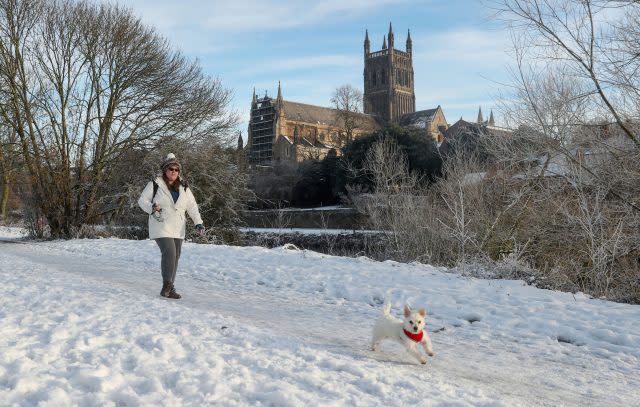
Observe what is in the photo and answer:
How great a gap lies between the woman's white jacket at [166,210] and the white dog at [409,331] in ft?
12.2

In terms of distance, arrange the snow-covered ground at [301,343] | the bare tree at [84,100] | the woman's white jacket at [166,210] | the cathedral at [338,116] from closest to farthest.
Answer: the snow-covered ground at [301,343] < the woman's white jacket at [166,210] < the bare tree at [84,100] < the cathedral at [338,116]

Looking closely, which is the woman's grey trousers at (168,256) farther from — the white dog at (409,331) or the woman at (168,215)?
the white dog at (409,331)

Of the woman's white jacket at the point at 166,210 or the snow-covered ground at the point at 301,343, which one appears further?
the woman's white jacket at the point at 166,210

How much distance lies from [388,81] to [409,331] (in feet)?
402

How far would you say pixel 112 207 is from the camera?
25.4 meters

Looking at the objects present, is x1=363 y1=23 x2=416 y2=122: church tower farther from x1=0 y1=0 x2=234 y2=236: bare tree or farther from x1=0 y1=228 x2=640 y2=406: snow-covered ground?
x1=0 y1=228 x2=640 y2=406: snow-covered ground

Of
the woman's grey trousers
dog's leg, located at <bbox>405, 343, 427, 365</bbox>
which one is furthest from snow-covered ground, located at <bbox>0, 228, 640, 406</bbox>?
the woman's grey trousers

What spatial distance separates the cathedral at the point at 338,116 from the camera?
92.2 metres

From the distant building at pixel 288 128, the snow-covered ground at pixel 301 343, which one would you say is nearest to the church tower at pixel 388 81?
the distant building at pixel 288 128

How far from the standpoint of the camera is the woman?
8.05m

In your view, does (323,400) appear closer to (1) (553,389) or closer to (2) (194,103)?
(1) (553,389)

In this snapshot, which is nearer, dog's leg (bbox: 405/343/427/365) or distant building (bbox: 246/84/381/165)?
dog's leg (bbox: 405/343/427/365)

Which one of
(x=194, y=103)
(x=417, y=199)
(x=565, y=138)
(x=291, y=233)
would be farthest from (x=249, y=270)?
(x=291, y=233)

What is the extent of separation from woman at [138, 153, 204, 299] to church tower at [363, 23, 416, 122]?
114 metres
